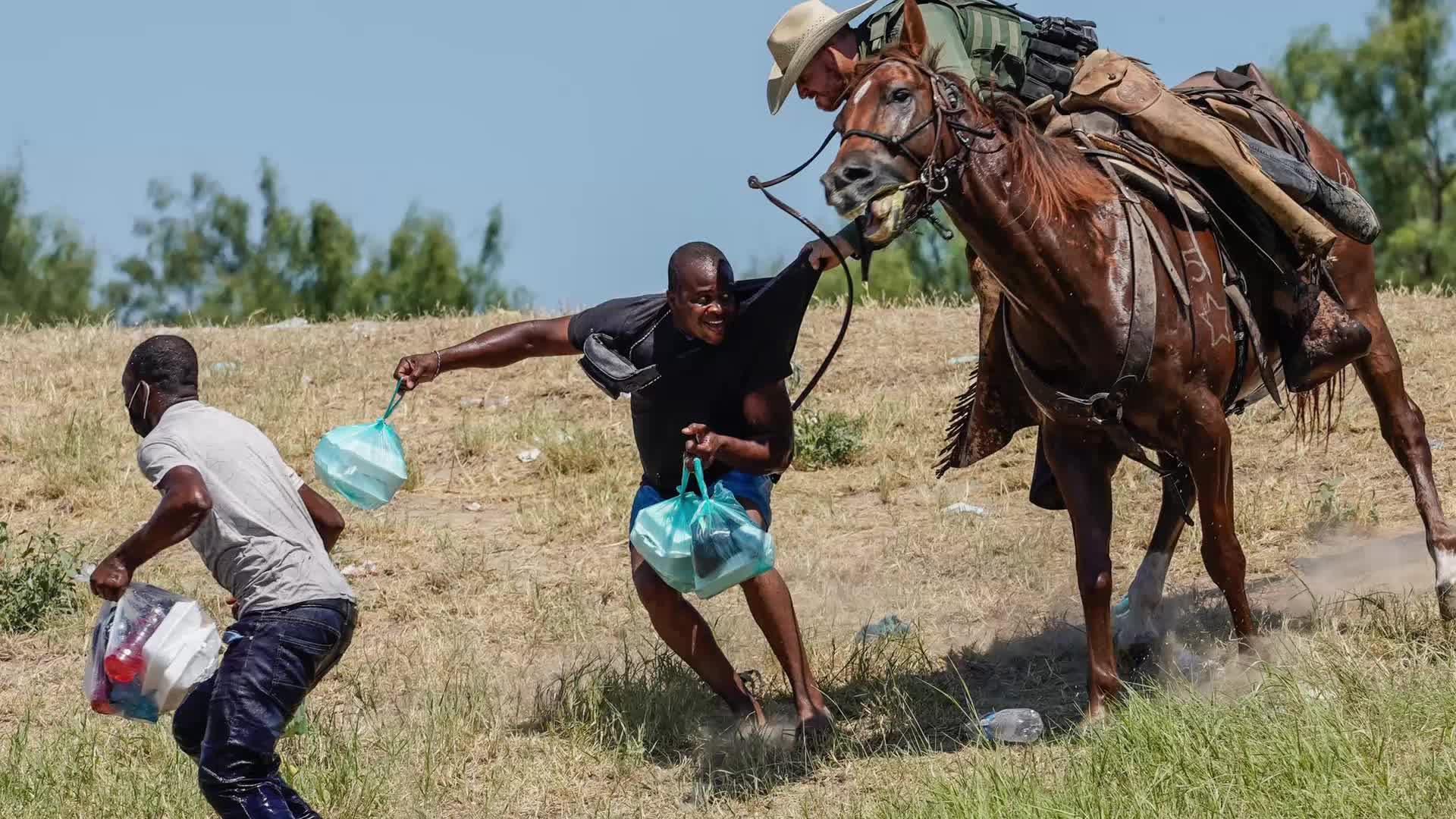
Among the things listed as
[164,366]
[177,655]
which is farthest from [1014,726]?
[164,366]

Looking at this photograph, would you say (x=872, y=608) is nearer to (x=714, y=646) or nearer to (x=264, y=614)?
(x=714, y=646)

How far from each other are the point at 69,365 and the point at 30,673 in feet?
15.8

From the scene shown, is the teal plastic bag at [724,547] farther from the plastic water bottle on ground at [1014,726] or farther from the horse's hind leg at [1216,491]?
the horse's hind leg at [1216,491]

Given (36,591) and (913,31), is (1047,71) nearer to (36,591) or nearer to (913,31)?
(913,31)

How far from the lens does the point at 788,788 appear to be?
19.9 feet

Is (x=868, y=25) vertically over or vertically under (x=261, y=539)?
over

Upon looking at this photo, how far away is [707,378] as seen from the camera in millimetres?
6195

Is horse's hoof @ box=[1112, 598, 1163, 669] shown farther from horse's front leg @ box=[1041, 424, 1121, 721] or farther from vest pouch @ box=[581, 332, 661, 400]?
vest pouch @ box=[581, 332, 661, 400]

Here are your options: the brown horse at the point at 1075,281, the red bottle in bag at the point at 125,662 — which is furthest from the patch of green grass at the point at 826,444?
the red bottle in bag at the point at 125,662

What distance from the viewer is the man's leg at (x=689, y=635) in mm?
6430

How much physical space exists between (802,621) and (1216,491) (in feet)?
7.93

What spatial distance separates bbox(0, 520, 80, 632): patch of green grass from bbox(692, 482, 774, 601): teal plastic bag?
3886 millimetres

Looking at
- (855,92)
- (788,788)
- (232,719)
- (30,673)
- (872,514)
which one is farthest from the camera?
(872,514)

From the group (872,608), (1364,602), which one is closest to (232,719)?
(872,608)
